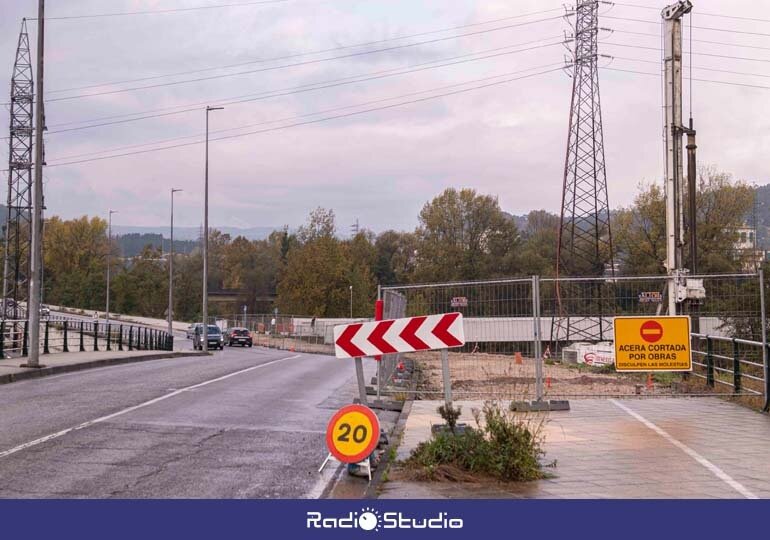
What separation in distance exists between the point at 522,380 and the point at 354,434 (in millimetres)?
7135

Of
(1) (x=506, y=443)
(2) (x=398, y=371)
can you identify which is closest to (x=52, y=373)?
(2) (x=398, y=371)

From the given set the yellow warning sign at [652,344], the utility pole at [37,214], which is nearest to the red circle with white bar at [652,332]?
the yellow warning sign at [652,344]

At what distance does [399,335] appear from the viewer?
30.2 feet

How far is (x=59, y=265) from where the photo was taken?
12950 centimetres

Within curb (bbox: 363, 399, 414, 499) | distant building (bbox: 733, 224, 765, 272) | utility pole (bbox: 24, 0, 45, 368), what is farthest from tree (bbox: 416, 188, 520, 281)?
curb (bbox: 363, 399, 414, 499)

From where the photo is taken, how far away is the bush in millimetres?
8203

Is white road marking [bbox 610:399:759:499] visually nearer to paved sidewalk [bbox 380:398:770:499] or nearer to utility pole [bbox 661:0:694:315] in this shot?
paved sidewalk [bbox 380:398:770:499]

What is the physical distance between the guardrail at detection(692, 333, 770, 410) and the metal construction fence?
2cm

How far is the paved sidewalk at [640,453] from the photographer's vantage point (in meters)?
7.76

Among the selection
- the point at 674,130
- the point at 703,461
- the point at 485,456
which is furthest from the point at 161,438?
the point at 674,130

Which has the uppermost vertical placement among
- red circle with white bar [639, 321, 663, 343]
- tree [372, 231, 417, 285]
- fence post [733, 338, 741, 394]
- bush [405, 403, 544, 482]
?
tree [372, 231, 417, 285]

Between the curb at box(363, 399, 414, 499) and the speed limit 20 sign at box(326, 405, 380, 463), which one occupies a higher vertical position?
the speed limit 20 sign at box(326, 405, 380, 463)
